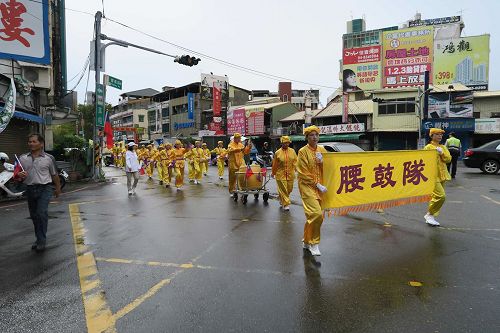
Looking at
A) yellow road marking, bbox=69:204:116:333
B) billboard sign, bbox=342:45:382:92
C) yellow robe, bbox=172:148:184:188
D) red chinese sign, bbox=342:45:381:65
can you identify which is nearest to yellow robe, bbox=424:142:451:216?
yellow road marking, bbox=69:204:116:333

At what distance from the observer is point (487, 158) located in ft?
54.0

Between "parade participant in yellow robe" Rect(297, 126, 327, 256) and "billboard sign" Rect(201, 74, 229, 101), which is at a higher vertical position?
"billboard sign" Rect(201, 74, 229, 101)

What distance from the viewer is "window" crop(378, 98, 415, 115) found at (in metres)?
35.1

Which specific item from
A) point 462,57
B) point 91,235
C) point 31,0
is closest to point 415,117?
point 462,57

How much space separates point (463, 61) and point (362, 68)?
9670 mm

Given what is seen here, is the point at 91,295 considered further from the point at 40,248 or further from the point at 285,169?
the point at 285,169

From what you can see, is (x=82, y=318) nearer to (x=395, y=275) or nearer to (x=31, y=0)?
(x=395, y=275)

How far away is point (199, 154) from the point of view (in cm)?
1612

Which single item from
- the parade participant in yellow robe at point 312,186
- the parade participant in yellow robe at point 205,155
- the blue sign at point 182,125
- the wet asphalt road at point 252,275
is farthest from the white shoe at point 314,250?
the blue sign at point 182,125

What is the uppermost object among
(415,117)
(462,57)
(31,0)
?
(462,57)

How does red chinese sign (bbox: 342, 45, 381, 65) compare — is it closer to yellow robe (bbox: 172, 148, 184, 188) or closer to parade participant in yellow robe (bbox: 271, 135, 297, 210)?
yellow robe (bbox: 172, 148, 184, 188)

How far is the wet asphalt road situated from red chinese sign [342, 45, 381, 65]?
122 ft

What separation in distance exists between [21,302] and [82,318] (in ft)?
2.72

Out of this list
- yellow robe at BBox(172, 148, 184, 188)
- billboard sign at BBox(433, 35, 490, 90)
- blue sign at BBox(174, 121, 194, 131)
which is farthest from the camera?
blue sign at BBox(174, 121, 194, 131)
